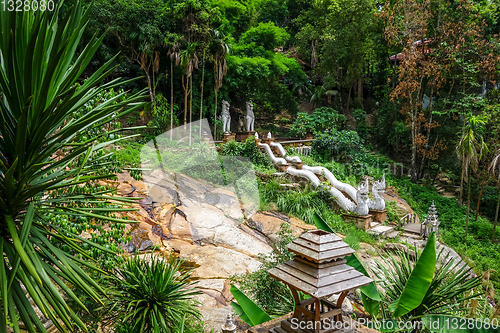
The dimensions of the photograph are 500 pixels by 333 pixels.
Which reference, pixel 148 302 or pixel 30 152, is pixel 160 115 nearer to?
pixel 148 302

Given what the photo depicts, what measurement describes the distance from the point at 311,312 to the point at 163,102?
1244 centimetres

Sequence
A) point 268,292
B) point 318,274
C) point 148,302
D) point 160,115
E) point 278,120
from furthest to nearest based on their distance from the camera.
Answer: point 278,120, point 160,115, point 268,292, point 148,302, point 318,274

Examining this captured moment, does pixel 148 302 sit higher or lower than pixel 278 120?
lower

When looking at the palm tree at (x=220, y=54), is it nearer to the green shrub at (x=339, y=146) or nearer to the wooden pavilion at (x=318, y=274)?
the green shrub at (x=339, y=146)

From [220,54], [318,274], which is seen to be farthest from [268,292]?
[220,54]

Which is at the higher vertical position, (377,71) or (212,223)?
(377,71)

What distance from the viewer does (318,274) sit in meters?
2.69

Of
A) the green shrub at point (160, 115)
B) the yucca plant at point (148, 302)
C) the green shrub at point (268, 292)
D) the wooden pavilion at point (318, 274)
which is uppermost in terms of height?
the green shrub at point (160, 115)


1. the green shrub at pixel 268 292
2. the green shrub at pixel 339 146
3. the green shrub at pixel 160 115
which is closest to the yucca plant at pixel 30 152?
the green shrub at pixel 268 292

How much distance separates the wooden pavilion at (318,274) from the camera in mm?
2666

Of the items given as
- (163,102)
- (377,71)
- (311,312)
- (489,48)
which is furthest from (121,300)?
(377,71)

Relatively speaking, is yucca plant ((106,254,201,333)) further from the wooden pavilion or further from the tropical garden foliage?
the wooden pavilion

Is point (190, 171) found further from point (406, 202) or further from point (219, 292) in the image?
point (406, 202)

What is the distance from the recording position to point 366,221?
8.62m
